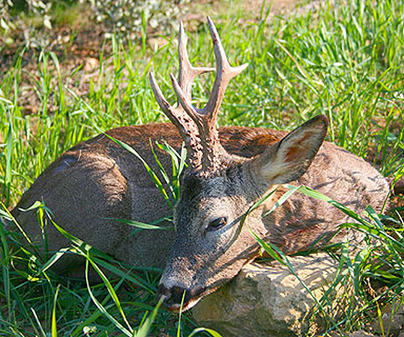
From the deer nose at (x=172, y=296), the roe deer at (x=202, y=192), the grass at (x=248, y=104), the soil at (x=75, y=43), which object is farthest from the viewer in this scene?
the soil at (x=75, y=43)

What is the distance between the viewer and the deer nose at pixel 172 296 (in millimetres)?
3126

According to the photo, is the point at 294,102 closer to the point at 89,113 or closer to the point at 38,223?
the point at 89,113

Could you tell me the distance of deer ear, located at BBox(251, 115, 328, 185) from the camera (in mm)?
3135

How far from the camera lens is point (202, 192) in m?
3.33

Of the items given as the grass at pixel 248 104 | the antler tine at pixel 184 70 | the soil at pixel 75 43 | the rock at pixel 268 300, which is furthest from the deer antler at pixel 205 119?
the soil at pixel 75 43

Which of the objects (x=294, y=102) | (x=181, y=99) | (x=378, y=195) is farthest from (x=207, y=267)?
(x=294, y=102)

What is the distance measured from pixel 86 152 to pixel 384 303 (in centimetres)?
214

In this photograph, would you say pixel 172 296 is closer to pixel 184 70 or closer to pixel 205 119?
pixel 205 119

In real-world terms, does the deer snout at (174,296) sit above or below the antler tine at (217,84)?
below

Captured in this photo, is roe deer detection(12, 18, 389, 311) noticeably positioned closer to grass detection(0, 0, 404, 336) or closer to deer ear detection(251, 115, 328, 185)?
deer ear detection(251, 115, 328, 185)

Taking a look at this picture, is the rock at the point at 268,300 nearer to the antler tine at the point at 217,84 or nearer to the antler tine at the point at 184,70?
the antler tine at the point at 217,84

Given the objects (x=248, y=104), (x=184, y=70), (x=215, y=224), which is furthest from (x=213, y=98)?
(x=248, y=104)

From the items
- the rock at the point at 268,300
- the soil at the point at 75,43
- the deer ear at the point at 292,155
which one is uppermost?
the deer ear at the point at 292,155

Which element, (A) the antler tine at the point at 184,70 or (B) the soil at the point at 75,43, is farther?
(B) the soil at the point at 75,43
